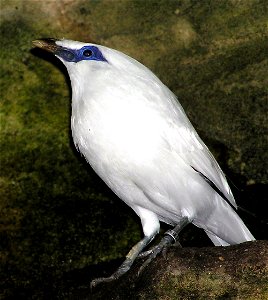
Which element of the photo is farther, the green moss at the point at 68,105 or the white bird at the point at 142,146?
the green moss at the point at 68,105

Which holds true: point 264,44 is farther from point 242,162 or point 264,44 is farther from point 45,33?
point 45,33

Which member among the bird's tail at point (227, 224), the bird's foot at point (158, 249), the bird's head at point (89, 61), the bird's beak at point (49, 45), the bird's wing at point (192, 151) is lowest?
the bird's tail at point (227, 224)

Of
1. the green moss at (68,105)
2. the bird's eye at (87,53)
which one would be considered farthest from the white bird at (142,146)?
the green moss at (68,105)

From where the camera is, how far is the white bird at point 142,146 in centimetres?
394

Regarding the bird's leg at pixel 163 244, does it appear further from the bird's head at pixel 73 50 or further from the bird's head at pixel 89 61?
the bird's head at pixel 73 50

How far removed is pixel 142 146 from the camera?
3.91 meters

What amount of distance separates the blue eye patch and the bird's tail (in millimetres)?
1227

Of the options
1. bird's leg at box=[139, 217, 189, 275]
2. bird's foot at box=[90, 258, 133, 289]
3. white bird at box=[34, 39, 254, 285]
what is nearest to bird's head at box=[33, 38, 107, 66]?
white bird at box=[34, 39, 254, 285]

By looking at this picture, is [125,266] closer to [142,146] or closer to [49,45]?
[142,146]

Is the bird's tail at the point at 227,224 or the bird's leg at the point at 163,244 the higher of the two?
the bird's leg at the point at 163,244

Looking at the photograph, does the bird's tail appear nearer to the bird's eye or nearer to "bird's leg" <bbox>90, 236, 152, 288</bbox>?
"bird's leg" <bbox>90, 236, 152, 288</bbox>

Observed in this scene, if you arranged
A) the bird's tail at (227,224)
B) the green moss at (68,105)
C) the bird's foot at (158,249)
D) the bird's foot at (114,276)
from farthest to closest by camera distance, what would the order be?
the green moss at (68,105)
the bird's tail at (227,224)
the bird's foot at (114,276)
the bird's foot at (158,249)

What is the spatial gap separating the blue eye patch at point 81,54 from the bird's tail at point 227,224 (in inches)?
48.3

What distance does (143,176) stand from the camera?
3.97 m
